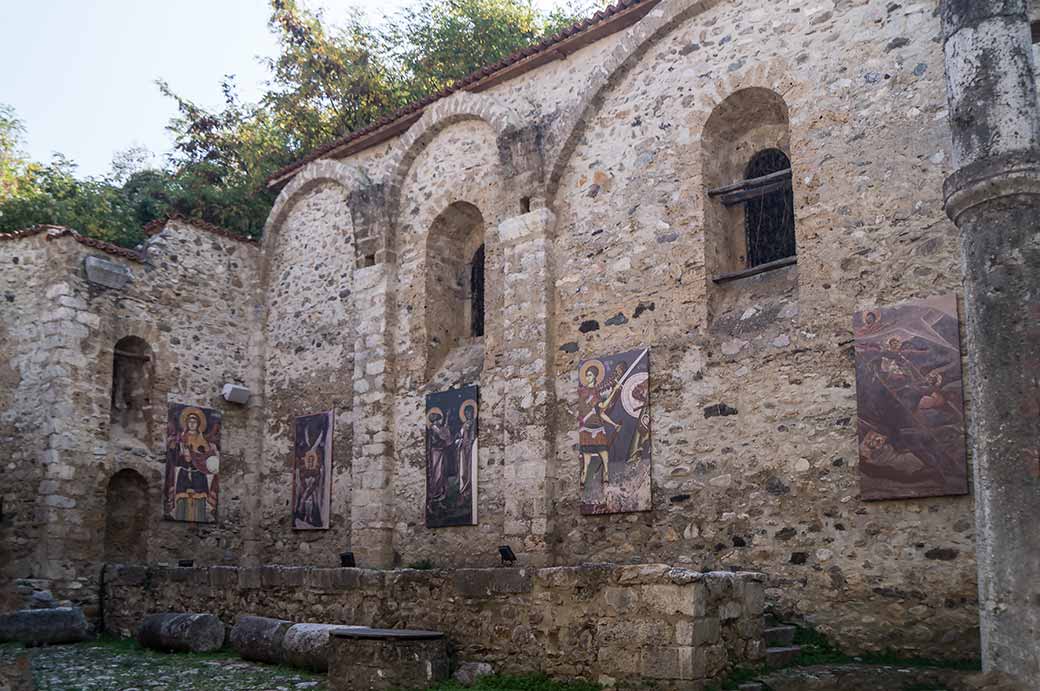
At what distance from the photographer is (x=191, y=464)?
14008 mm

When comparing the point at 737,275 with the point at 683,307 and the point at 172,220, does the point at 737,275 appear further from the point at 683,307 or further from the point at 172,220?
the point at 172,220

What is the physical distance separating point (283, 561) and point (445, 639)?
269 inches

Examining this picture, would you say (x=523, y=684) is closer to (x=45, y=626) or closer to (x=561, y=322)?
(x=561, y=322)

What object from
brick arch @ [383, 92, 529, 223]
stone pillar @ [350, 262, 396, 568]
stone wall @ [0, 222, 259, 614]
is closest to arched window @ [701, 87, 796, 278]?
brick arch @ [383, 92, 529, 223]

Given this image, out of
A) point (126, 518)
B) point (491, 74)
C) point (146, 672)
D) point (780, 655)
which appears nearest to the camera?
point (780, 655)

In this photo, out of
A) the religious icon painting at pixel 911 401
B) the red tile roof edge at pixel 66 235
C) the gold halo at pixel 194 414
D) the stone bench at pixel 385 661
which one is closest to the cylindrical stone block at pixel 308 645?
the stone bench at pixel 385 661

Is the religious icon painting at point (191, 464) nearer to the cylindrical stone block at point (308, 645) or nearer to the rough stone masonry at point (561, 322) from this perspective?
the rough stone masonry at point (561, 322)

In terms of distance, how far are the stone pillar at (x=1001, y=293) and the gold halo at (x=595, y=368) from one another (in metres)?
4.80

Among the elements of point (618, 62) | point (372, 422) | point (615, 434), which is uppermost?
point (618, 62)

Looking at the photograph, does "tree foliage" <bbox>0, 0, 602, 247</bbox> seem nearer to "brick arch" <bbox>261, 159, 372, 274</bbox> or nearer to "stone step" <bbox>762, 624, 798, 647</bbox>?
"brick arch" <bbox>261, 159, 372, 274</bbox>

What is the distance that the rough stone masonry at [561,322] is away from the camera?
880 cm

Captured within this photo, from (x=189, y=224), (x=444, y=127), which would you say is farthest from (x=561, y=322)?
(x=189, y=224)

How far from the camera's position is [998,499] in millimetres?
5859

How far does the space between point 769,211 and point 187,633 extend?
7.39m
